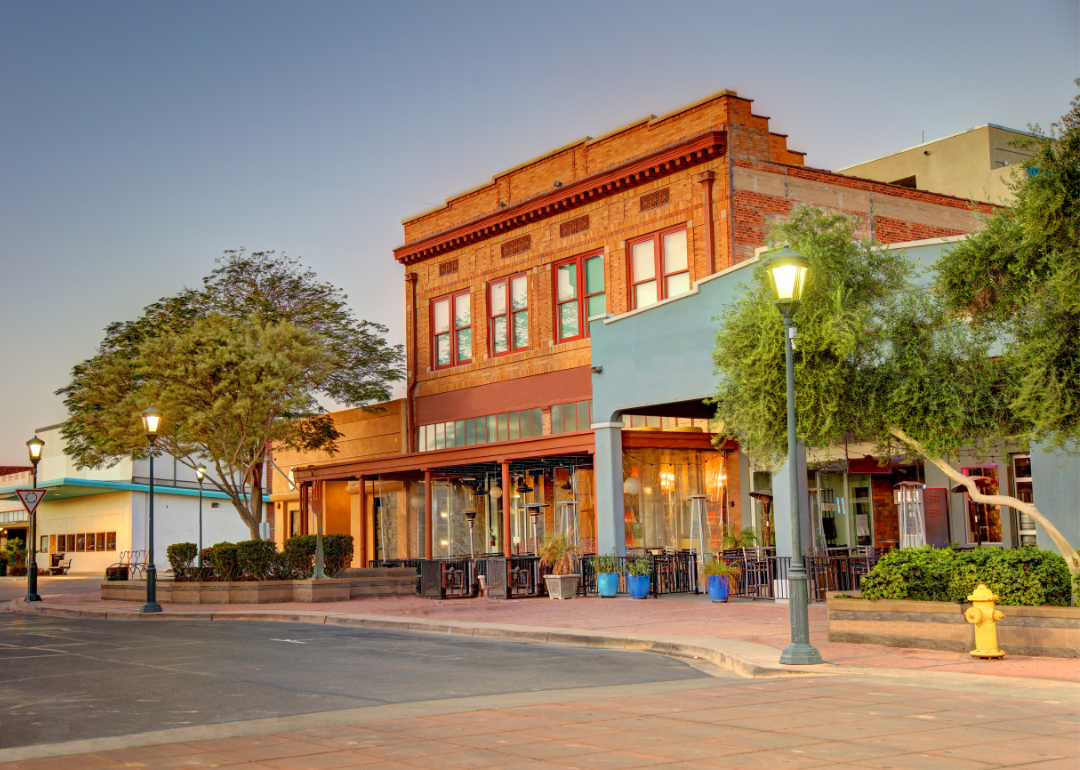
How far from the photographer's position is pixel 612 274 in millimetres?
28906

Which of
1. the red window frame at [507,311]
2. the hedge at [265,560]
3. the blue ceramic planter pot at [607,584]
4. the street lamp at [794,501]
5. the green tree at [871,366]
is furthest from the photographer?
the red window frame at [507,311]

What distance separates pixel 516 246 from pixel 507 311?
1.93 metres

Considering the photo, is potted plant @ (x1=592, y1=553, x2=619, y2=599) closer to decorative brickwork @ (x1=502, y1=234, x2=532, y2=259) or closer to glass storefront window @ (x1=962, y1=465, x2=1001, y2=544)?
glass storefront window @ (x1=962, y1=465, x2=1001, y2=544)

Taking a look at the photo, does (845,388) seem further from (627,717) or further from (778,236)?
(627,717)

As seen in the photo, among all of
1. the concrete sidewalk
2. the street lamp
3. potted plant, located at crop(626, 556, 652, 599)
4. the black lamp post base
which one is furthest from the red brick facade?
the concrete sidewalk

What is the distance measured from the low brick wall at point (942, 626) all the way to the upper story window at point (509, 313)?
1860 centimetres

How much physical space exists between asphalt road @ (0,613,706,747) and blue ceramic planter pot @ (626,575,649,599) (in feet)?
21.7

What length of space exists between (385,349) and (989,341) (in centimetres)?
2517

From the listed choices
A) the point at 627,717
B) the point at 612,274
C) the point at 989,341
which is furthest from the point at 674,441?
the point at 627,717

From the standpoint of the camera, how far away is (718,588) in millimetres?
21750

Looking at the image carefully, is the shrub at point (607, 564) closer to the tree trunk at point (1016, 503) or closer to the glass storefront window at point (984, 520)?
the glass storefront window at point (984, 520)

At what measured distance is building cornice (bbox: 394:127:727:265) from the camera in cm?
2645

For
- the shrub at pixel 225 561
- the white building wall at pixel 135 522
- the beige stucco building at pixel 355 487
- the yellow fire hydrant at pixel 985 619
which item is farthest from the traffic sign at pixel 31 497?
the white building wall at pixel 135 522

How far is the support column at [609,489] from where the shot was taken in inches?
958
